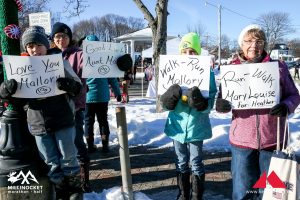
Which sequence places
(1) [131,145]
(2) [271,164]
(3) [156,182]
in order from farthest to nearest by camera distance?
(1) [131,145] < (3) [156,182] < (2) [271,164]

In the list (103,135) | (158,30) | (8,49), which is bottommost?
(103,135)

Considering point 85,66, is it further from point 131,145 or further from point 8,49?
point 131,145

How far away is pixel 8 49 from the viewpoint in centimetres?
330

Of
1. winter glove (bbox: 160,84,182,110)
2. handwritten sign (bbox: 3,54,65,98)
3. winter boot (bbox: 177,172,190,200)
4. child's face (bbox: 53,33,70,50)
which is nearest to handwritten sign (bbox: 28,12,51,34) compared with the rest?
child's face (bbox: 53,33,70,50)

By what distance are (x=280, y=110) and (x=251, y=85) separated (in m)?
0.34

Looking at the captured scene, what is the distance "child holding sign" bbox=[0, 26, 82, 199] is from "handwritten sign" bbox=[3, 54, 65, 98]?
9cm

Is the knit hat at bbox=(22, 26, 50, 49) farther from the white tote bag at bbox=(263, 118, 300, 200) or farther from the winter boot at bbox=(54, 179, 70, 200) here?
the white tote bag at bbox=(263, 118, 300, 200)

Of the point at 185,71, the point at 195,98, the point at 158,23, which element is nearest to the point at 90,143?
the point at 185,71

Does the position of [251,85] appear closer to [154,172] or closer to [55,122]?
[55,122]

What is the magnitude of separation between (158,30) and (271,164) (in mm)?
6054

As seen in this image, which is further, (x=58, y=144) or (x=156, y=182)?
(x=156, y=182)

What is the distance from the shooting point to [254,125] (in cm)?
285

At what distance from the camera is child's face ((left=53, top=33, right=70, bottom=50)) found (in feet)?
12.4

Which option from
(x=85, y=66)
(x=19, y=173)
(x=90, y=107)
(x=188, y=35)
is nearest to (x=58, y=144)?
(x=19, y=173)
